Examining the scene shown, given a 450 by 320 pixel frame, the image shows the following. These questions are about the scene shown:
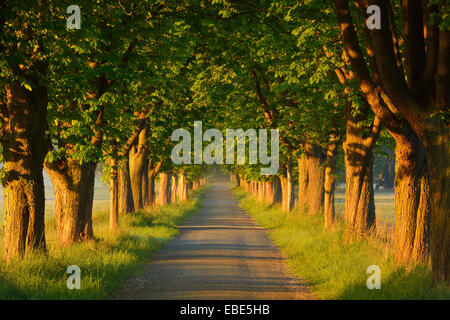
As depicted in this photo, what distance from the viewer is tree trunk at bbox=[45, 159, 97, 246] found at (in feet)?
52.6

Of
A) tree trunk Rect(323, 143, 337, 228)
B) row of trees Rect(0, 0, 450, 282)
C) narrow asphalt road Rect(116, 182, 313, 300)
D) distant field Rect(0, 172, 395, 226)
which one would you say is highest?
row of trees Rect(0, 0, 450, 282)

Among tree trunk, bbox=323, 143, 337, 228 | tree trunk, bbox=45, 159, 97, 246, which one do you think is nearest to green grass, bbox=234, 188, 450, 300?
tree trunk, bbox=323, 143, 337, 228

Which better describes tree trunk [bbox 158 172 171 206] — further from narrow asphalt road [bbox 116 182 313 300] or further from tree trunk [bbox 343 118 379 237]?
tree trunk [bbox 343 118 379 237]

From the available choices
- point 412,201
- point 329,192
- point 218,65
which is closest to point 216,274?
point 412,201

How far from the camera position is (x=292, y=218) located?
27516mm

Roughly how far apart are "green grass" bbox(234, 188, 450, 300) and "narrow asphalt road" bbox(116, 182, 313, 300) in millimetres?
Answer: 461

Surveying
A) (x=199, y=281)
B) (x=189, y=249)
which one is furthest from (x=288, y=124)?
(x=199, y=281)

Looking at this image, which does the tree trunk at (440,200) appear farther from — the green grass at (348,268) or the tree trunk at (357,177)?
the tree trunk at (357,177)

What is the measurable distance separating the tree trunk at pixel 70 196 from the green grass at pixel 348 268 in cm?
635

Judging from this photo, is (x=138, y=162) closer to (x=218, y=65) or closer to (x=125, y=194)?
(x=125, y=194)

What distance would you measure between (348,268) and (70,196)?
8378 millimetres

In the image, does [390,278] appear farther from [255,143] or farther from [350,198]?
[255,143]

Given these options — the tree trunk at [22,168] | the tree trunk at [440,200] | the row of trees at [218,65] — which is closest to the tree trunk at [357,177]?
the row of trees at [218,65]

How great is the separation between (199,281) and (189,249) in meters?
6.39
